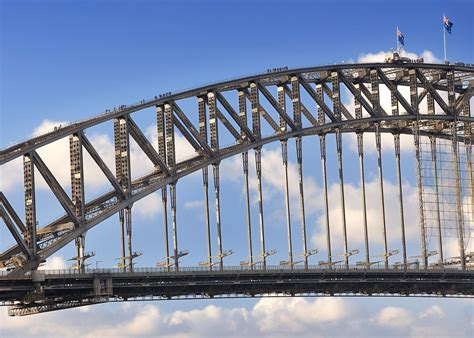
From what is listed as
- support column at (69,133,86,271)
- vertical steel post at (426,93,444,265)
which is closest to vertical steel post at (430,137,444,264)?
vertical steel post at (426,93,444,265)

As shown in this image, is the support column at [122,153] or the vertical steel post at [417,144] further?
the vertical steel post at [417,144]

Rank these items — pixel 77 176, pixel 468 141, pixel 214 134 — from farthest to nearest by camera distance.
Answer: pixel 468 141
pixel 214 134
pixel 77 176

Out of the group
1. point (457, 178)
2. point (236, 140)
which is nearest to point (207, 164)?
point (236, 140)

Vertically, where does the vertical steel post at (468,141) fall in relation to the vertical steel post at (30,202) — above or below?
above

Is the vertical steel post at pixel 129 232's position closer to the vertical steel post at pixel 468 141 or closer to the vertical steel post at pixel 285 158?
the vertical steel post at pixel 285 158

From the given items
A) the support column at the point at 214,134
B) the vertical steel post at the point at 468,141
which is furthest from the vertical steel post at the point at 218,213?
the vertical steel post at the point at 468,141

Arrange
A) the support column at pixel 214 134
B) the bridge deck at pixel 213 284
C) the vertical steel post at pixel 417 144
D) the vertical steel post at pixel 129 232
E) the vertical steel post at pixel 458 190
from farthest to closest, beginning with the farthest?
1. the vertical steel post at pixel 458 190
2. the vertical steel post at pixel 417 144
3. the support column at pixel 214 134
4. the vertical steel post at pixel 129 232
5. the bridge deck at pixel 213 284

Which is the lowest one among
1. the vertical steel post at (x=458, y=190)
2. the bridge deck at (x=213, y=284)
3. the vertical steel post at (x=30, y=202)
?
the bridge deck at (x=213, y=284)

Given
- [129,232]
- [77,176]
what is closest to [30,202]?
[77,176]

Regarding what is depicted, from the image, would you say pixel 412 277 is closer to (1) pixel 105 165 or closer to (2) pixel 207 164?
(2) pixel 207 164

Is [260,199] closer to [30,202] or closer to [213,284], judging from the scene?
[213,284]
